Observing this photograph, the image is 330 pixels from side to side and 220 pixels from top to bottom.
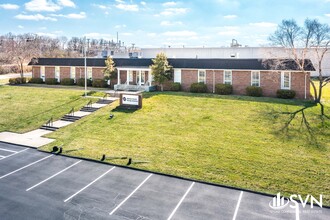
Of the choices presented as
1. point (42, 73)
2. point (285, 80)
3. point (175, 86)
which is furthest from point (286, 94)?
point (42, 73)

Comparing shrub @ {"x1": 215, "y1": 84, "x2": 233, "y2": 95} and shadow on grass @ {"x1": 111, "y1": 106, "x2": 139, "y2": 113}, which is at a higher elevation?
shrub @ {"x1": 215, "y1": 84, "x2": 233, "y2": 95}

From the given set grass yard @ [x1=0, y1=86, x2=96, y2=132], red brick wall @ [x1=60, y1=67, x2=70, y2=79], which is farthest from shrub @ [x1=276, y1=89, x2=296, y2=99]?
red brick wall @ [x1=60, y1=67, x2=70, y2=79]

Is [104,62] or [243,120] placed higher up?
[104,62]

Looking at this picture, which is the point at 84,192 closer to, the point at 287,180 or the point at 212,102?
the point at 287,180

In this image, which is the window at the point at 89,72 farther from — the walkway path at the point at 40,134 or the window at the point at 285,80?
the window at the point at 285,80

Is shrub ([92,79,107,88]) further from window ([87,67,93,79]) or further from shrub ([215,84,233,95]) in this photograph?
shrub ([215,84,233,95])

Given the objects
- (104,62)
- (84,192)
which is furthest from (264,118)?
(104,62)
